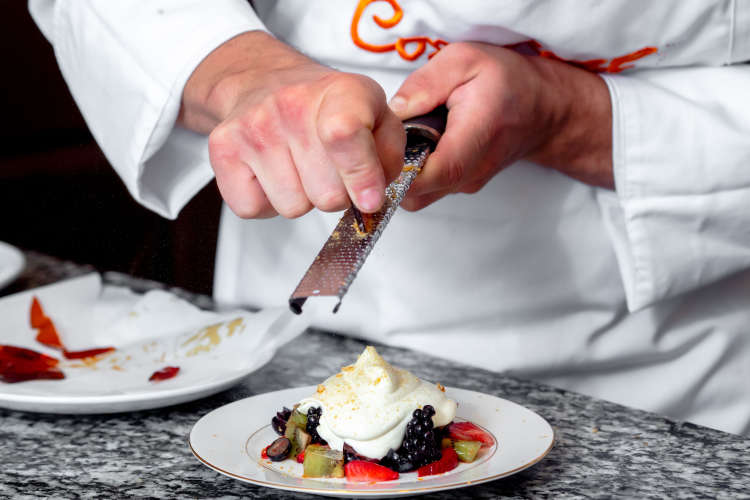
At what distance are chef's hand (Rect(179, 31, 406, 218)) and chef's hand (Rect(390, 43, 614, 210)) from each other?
0.45 feet

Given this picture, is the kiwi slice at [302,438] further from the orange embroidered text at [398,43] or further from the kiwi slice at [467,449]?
the orange embroidered text at [398,43]

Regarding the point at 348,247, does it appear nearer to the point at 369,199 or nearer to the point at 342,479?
the point at 369,199

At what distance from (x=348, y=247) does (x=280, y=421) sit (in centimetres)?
19

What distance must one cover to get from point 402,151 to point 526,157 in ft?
1.26

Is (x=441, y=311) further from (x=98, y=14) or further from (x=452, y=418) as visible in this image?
(x=98, y=14)

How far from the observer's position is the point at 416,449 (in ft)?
2.28

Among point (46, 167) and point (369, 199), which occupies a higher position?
point (369, 199)

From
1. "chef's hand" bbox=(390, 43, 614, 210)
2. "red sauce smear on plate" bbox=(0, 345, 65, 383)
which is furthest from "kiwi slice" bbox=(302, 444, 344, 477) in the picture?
"red sauce smear on plate" bbox=(0, 345, 65, 383)

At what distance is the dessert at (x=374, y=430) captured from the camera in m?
0.69

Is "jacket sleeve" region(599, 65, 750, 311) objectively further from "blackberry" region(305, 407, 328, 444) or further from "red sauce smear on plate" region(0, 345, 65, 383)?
"red sauce smear on plate" region(0, 345, 65, 383)

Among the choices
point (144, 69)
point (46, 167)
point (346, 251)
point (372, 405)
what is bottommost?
point (46, 167)

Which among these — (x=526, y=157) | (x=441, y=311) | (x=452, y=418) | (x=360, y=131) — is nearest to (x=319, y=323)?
(x=441, y=311)

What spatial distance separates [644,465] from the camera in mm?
752

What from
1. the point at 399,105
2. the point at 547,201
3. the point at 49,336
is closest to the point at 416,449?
the point at 399,105
